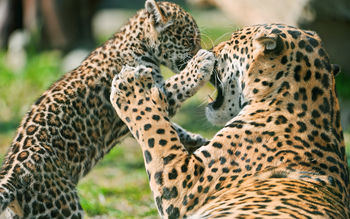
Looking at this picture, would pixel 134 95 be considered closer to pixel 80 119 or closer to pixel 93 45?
pixel 80 119

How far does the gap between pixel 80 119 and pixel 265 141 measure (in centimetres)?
232

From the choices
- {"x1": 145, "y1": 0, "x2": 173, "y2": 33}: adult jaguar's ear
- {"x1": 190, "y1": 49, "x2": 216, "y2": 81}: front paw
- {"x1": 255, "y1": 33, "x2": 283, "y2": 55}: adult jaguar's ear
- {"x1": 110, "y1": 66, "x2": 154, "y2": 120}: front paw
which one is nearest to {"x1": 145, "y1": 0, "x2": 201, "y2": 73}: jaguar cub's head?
{"x1": 145, "y1": 0, "x2": 173, "y2": 33}: adult jaguar's ear

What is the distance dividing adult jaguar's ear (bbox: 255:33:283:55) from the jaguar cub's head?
6.40 feet

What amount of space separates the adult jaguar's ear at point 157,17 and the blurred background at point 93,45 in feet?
2.15

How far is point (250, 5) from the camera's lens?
12367 millimetres

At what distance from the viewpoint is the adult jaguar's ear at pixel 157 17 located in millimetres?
7297

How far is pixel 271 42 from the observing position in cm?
544

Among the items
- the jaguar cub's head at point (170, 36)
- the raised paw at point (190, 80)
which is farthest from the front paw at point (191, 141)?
the jaguar cub's head at point (170, 36)

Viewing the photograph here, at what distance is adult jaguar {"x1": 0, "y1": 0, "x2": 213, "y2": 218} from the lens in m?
5.78

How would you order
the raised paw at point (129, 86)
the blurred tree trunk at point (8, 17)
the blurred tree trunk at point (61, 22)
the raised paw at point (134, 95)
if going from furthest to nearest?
the blurred tree trunk at point (8, 17) → the blurred tree trunk at point (61, 22) → the raised paw at point (129, 86) → the raised paw at point (134, 95)

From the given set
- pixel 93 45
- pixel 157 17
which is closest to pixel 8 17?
pixel 93 45

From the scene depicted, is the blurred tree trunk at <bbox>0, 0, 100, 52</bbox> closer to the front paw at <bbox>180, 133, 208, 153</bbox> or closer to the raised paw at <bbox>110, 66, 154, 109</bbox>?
the front paw at <bbox>180, 133, 208, 153</bbox>

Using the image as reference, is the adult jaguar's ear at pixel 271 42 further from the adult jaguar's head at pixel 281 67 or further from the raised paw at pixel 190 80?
the raised paw at pixel 190 80

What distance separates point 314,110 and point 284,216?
4.34 ft
